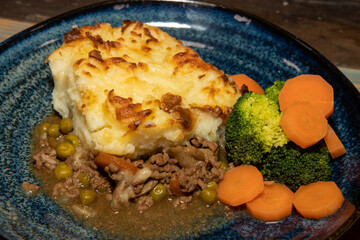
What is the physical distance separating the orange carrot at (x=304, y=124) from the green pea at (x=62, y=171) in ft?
7.07

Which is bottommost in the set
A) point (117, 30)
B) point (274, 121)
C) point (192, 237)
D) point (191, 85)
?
point (192, 237)

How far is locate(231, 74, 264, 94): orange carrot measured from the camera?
4.60m

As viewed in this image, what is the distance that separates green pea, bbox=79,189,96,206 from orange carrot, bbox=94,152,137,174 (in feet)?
0.98

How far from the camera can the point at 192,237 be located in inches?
135

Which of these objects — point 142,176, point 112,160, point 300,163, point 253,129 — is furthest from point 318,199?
point 112,160

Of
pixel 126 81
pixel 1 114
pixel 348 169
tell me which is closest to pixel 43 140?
pixel 1 114

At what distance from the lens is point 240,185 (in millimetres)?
3693

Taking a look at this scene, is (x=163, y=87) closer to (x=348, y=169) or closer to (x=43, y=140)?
(x=43, y=140)

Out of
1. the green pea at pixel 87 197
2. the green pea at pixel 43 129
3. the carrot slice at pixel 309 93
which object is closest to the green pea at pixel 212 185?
the carrot slice at pixel 309 93

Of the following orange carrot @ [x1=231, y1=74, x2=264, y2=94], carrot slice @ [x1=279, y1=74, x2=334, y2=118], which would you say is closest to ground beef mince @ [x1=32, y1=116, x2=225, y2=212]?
carrot slice @ [x1=279, y1=74, x2=334, y2=118]

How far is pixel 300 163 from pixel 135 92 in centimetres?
170

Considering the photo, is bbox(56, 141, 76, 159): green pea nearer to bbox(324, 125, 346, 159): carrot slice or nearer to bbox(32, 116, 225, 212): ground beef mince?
bbox(32, 116, 225, 212): ground beef mince

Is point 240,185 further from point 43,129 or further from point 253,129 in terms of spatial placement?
point 43,129

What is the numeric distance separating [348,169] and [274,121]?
33.4 inches
